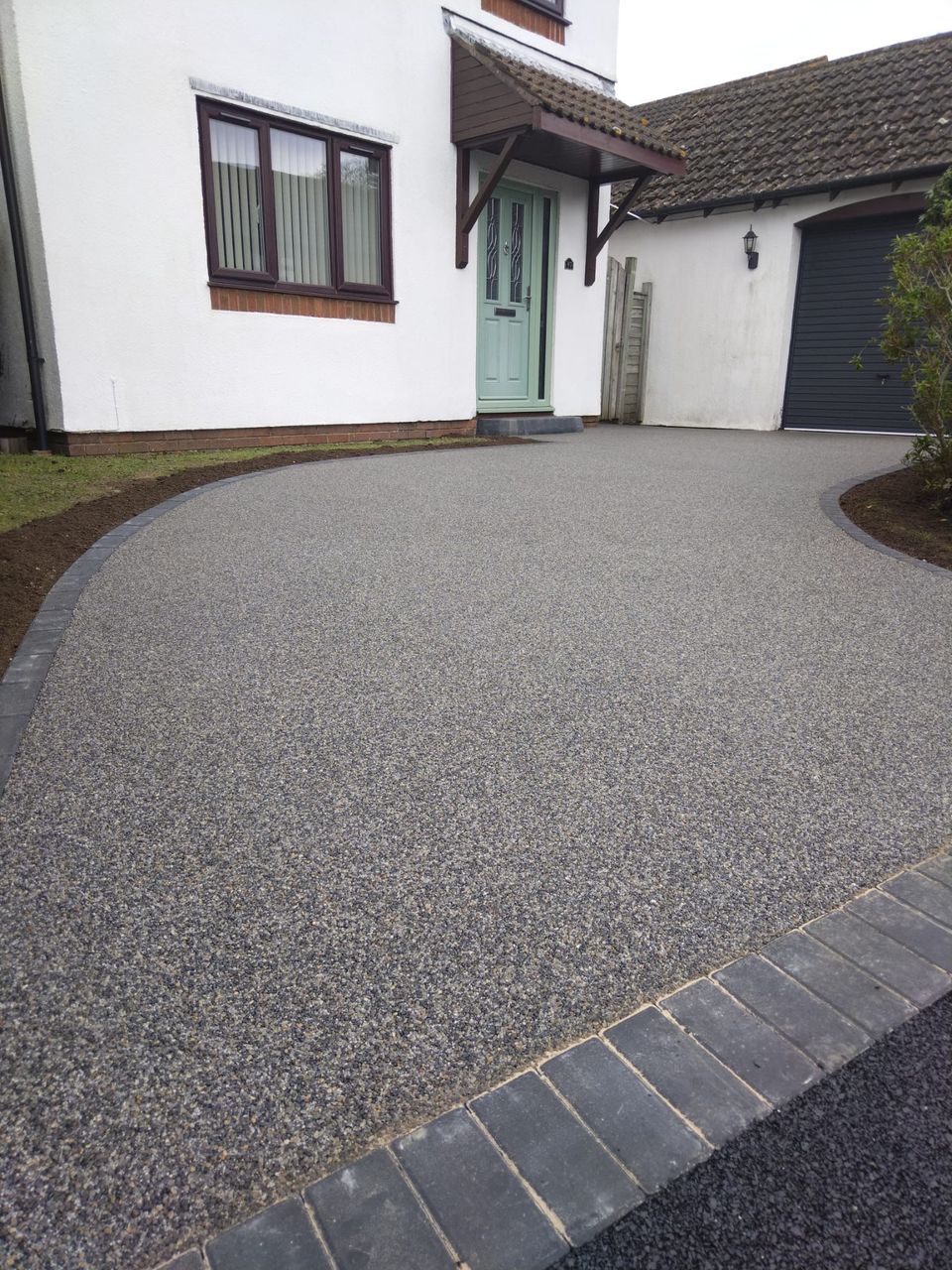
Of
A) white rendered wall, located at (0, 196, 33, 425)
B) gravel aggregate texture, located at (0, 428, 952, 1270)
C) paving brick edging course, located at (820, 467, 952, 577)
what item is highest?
white rendered wall, located at (0, 196, 33, 425)

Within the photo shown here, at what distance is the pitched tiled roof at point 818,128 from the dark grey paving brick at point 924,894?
429 inches

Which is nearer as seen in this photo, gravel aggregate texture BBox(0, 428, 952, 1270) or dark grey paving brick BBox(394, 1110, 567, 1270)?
dark grey paving brick BBox(394, 1110, 567, 1270)

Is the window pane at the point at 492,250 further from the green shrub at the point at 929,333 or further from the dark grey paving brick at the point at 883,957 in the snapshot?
the dark grey paving brick at the point at 883,957

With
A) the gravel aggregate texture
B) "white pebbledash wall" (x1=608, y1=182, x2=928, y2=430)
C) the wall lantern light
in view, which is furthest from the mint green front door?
the gravel aggregate texture

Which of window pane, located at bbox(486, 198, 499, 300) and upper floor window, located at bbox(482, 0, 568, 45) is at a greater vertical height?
upper floor window, located at bbox(482, 0, 568, 45)

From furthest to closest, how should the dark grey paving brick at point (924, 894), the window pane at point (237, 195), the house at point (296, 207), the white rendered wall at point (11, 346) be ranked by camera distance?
the window pane at point (237, 195) → the white rendered wall at point (11, 346) → the house at point (296, 207) → the dark grey paving brick at point (924, 894)

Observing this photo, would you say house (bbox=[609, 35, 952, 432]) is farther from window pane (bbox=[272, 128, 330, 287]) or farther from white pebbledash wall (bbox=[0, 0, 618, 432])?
window pane (bbox=[272, 128, 330, 287])

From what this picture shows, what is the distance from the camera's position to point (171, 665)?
3.16 meters

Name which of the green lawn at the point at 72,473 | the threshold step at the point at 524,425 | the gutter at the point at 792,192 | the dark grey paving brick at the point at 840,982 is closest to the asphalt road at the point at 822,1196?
the dark grey paving brick at the point at 840,982

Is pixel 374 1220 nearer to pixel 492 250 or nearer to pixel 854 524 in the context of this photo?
pixel 854 524

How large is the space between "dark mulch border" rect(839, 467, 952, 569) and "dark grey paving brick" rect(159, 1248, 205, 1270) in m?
4.71

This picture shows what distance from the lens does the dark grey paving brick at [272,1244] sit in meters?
1.15

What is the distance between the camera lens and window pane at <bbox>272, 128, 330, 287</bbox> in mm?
8383

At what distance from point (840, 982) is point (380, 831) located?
3.48 ft
